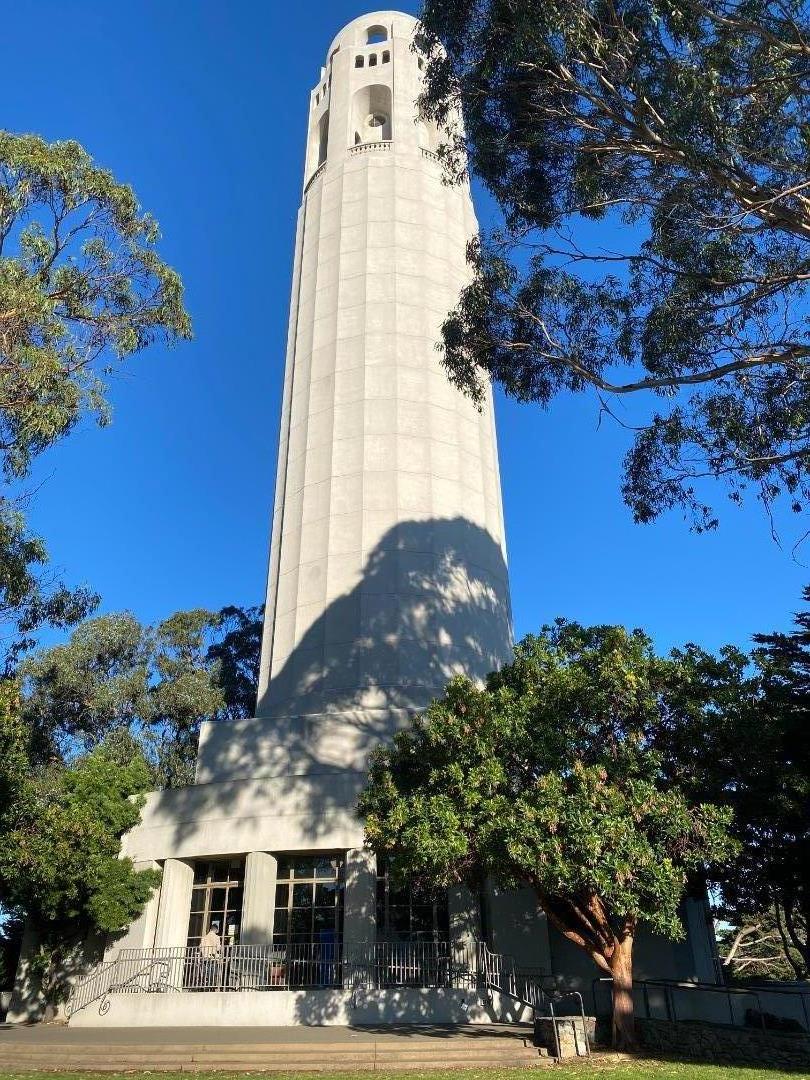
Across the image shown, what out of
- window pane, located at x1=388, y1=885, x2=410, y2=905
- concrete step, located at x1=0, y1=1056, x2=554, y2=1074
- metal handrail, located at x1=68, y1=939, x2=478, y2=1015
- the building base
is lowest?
concrete step, located at x1=0, y1=1056, x2=554, y2=1074

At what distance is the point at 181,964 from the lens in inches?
730

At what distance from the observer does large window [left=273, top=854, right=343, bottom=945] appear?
62.2 ft

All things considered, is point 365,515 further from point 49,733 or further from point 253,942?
point 49,733

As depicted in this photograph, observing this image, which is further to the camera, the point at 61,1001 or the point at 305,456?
the point at 305,456

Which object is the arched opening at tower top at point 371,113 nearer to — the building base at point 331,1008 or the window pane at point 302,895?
the window pane at point 302,895

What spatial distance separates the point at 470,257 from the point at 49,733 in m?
28.4

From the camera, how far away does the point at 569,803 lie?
12.7 meters

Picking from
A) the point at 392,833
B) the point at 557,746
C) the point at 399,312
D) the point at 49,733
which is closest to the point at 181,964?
the point at 392,833

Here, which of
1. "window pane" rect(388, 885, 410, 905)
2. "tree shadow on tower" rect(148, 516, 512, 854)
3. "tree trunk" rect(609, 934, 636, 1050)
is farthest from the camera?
"tree shadow on tower" rect(148, 516, 512, 854)

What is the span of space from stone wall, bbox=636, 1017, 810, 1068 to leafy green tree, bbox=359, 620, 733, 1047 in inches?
19.4

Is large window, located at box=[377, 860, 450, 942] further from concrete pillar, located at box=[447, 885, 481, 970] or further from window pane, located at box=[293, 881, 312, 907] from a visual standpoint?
window pane, located at box=[293, 881, 312, 907]

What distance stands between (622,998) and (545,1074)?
105 inches

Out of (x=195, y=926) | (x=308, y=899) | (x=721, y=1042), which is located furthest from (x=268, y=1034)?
(x=721, y=1042)

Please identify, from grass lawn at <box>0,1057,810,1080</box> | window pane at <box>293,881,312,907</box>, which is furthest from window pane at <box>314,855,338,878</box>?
grass lawn at <box>0,1057,810,1080</box>
